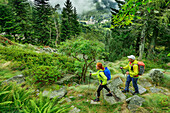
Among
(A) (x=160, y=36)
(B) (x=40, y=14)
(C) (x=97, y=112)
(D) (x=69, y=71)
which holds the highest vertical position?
(B) (x=40, y=14)

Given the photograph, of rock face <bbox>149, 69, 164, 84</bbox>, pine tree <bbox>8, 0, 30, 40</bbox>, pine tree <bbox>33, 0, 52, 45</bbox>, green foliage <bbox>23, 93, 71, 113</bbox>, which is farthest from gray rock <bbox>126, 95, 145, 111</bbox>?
pine tree <bbox>33, 0, 52, 45</bbox>

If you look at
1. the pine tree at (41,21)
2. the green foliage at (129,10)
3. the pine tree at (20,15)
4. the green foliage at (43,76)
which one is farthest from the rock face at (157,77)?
the pine tree at (41,21)

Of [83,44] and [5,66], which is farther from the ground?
[83,44]

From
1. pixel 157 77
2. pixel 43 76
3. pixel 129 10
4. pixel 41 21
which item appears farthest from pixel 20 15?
pixel 157 77

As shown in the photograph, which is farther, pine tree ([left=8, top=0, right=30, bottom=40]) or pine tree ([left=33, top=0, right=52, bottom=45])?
pine tree ([left=33, top=0, right=52, bottom=45])

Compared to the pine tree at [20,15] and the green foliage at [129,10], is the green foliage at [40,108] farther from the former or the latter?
the pine tree at [20,15]

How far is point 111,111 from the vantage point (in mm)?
3303

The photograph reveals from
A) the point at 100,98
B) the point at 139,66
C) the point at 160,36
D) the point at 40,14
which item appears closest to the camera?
the point at 139,66

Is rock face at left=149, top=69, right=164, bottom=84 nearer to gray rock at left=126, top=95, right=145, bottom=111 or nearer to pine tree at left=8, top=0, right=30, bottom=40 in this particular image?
gray rock at left=126, top=95, right=145, bottom=111

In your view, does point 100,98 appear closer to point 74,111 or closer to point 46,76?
point 74,111

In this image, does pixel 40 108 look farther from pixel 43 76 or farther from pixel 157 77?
pixel 157 77

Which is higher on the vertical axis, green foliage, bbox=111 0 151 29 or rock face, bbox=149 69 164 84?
green foliage, bbox=111 0 151 29

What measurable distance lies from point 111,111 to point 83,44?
10.5 feet

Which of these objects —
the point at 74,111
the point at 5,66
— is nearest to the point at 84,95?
the point at 74,111
